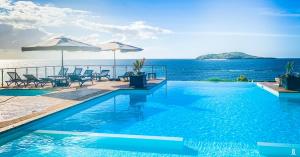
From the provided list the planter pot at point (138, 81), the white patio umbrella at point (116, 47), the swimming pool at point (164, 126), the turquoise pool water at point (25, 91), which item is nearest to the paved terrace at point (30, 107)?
the swimming pool at point (164, 126)

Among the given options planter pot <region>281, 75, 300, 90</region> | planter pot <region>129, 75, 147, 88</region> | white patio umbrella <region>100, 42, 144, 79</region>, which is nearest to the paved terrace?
planter pot <region>129, 75, 147, 88</region>

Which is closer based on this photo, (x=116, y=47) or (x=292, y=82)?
(x=292, y=82)

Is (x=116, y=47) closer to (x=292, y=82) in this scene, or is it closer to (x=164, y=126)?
(x=292, y=82)

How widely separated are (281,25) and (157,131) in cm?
2433

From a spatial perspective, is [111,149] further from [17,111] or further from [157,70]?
[157,70]

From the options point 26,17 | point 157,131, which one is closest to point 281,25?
point 26,17

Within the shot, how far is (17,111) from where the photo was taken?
7582 mm

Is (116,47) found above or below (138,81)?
above

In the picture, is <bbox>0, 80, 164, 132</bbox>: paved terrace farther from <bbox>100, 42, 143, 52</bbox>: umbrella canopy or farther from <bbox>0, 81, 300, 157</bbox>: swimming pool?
<bbox>100, 42, 143, 52</bbox>: umbrella canopy

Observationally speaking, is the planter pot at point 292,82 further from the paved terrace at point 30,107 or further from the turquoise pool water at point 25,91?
the turquoise pool water at point 25,91

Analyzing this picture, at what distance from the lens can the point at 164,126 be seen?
707 centimetres

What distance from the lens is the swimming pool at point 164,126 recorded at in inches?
213

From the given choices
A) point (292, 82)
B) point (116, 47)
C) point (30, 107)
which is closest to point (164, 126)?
point (30, 107)

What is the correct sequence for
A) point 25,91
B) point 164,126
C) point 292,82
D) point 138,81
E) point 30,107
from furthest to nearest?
point 138,81
point 25,91
point 292,82
point 30,107
point 164,126
